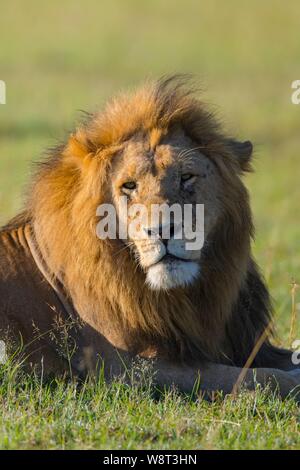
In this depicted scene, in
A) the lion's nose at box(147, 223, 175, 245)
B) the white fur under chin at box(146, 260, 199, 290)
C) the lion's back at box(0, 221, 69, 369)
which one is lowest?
the lion's back at box(0, 221, 69, 369)

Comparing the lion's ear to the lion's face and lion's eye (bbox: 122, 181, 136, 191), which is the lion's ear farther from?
lion's eye (bbox: 122, 181, 136, 191)

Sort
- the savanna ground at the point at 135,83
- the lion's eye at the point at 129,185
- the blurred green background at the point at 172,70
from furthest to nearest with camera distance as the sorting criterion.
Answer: the blurred green background at the point at 172,70 < the lion's eye at the point at 129,185 < the savanna ground at the point at 135,83

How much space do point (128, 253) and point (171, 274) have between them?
358 mm

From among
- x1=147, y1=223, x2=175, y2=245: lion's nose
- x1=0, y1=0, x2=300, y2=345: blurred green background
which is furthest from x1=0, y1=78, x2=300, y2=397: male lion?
x1=0, y1=0, x2=300, y2=345: blurred green background

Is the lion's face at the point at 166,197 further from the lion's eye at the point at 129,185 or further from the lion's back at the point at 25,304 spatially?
the lion's back at the point at 25,304

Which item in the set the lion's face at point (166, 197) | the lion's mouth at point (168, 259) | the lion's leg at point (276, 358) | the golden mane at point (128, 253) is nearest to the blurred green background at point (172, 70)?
the lion's leg at point (276, 358)

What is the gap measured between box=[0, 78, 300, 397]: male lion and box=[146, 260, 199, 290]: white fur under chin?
0.04 feet

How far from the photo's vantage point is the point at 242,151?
605 centimetres

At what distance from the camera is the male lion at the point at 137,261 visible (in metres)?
5.66

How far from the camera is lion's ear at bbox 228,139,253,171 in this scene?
19.7ft

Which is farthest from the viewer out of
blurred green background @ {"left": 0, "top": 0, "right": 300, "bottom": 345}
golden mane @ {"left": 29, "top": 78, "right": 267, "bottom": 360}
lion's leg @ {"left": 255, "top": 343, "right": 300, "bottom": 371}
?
blurred green background @ {"left": 0, "top": 0, "right": 300, "bottom": 345}

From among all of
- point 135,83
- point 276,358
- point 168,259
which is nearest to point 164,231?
point 168,259

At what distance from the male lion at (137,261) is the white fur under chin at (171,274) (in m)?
0.01

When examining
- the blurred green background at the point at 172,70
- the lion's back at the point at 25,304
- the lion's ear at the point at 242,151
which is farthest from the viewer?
the blurred green background at the point at 172,70
